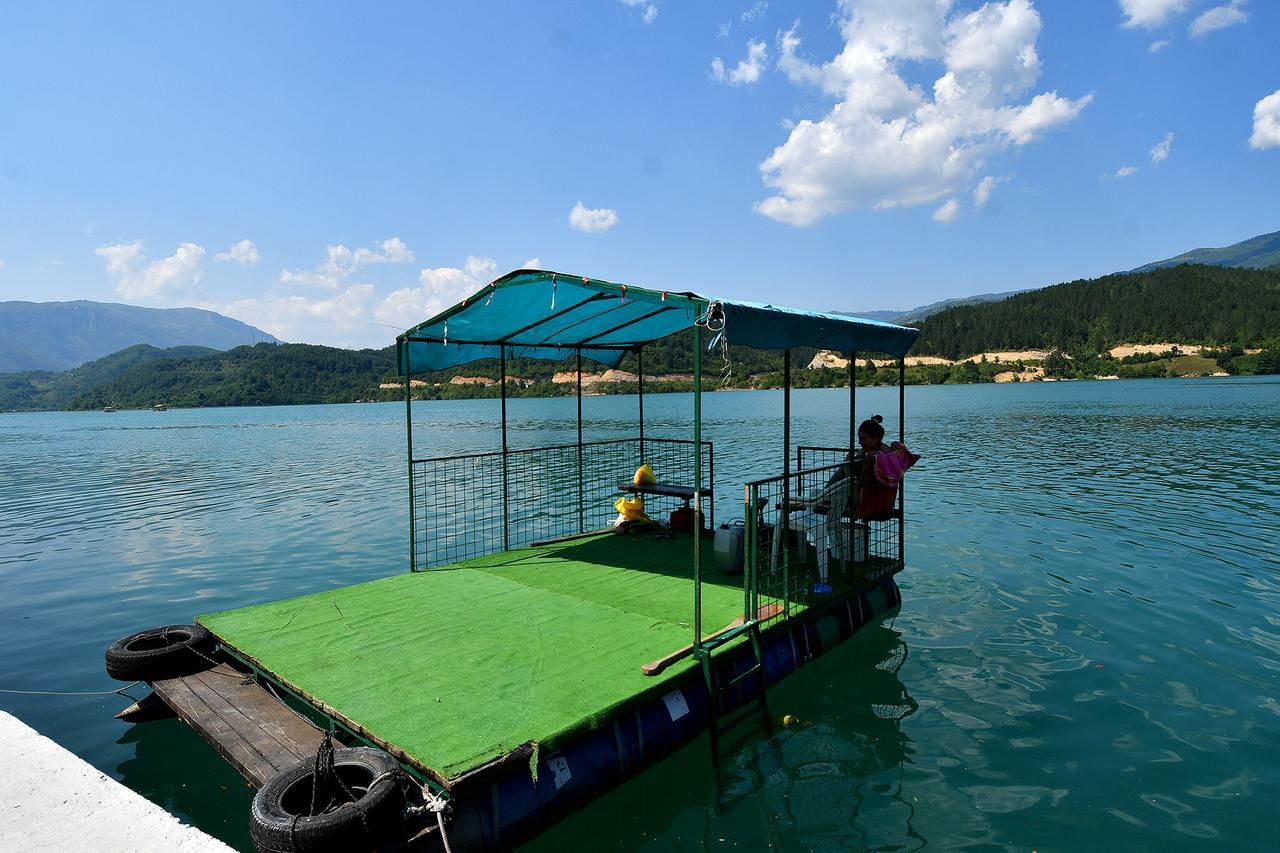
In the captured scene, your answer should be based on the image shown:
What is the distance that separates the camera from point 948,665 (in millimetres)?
7746

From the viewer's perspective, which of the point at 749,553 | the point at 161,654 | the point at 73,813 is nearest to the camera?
the point at 73,813

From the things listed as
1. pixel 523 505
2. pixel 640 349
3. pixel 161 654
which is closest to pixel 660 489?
pixel 640 349

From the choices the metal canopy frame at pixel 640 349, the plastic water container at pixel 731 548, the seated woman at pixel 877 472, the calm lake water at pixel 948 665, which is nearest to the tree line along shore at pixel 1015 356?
the calm lake water at pixel 948 665

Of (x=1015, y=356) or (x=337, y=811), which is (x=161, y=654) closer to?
(x=337, y=811)

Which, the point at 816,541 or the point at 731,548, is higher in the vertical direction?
the point at 816,541

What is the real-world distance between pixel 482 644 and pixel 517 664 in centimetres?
64

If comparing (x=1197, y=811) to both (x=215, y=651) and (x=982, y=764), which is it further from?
(x=215, y=651)

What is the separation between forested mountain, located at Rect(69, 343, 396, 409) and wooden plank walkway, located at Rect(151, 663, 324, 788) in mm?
131695

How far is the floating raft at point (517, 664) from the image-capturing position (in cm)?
416

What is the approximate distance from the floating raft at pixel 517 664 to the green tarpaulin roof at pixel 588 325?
295 cm

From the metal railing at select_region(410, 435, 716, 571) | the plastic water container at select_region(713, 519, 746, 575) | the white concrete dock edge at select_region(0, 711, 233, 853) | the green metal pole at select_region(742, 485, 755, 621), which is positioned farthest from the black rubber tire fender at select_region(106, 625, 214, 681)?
the plastic water container at select_region(713, 519, 746, 575)

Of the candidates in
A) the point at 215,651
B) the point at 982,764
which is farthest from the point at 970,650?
the point at 215,651

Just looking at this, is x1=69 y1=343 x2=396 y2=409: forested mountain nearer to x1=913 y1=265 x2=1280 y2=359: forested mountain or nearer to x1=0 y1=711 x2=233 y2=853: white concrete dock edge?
x1=913 y1=265 x2=1280 y2=359: forested mountain

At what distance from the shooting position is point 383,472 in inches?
1087
